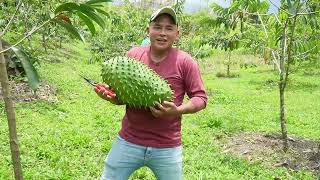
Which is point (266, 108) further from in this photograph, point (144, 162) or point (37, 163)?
point (144, 162)

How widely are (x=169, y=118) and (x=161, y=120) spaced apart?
1.8 inches

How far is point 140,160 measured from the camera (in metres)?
2.45

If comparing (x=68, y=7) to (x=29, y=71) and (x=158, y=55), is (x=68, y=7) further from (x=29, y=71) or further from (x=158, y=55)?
(x=158, y=55)

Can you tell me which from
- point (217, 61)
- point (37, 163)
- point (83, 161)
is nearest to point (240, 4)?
point (83, 161)

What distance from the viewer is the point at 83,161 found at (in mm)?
4566

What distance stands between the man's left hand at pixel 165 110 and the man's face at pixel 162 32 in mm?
353

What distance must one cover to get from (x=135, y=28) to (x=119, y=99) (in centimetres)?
A: 1397

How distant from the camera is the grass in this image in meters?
4.41

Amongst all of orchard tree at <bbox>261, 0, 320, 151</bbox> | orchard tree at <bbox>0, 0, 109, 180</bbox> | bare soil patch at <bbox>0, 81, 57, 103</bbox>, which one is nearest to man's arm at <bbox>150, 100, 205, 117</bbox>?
orchard tree at <bbox>0, 0, 109, 180</bbox>

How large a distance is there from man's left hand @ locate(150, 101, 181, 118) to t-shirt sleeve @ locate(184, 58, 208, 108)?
181mm

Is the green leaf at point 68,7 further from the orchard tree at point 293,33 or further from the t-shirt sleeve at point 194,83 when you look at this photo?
the orchard tree at point 293,33

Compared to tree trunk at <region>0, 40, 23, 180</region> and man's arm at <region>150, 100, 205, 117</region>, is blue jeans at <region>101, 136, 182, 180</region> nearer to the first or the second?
man's arm at <region>150, 100, 205, 117</region>

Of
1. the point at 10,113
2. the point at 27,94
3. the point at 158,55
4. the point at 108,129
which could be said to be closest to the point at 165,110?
the point at 158,55

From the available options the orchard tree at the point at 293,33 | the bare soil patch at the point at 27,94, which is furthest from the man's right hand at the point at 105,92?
the bare soil patch at the point at 27,94
